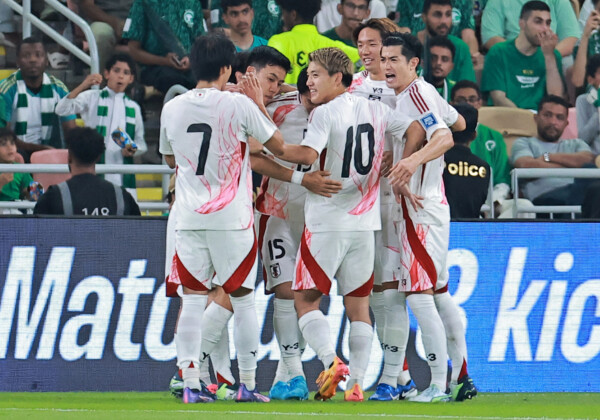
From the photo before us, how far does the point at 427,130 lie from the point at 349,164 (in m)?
0.57

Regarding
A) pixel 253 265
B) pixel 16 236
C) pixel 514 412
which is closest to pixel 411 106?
pixel 253 265

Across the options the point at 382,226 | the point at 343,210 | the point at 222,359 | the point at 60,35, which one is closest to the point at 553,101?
the point at 382,226

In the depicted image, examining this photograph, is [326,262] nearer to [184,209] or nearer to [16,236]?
[184,209]

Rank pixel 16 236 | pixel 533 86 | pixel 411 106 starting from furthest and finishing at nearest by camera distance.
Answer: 1. pixel 533 86
2. pixel 16 236
3. pixel 411 106

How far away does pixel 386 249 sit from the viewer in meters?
8.38

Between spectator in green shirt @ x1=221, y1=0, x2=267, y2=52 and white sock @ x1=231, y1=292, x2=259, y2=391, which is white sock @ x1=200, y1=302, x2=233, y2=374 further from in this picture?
spectator in green shirt @ x1=221, y1=0, x2=267, y2=52

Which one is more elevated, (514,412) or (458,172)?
A: (458,172)

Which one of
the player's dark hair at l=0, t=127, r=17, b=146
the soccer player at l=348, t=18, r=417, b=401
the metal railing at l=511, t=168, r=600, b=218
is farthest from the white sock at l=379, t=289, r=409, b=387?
the player's dark hair at l=0, t=127, r=17, b=146

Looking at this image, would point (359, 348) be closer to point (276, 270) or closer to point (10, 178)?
point (276, 270)

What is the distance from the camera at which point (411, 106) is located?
8148 mm

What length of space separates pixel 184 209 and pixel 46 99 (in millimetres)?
5557

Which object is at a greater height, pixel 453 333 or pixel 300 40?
pixel 300 40

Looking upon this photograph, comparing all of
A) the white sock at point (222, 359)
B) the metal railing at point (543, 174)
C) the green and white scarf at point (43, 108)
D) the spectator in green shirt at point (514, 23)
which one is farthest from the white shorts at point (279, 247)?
the spectator in green shirt at point (514, 23)

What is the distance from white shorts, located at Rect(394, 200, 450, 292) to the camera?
8.05 metres
